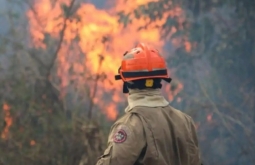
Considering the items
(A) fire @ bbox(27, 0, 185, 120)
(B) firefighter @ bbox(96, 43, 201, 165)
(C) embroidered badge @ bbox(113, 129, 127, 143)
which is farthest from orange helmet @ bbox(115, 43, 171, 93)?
(A) fire @ bbox(27, 0, 185, 120)

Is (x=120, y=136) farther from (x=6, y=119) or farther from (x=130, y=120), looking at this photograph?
(x=6, y=119)

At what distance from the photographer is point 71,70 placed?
611cm

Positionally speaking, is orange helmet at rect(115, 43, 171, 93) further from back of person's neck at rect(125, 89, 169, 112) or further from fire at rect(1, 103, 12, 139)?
fire at rect(1, 103, 12, 139)

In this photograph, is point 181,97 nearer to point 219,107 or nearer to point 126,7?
point 219,107

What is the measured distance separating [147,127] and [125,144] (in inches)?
6.1

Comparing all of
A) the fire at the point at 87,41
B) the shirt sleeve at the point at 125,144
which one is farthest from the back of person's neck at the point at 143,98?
the fire at the point at 87,41

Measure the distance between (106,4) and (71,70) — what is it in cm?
92

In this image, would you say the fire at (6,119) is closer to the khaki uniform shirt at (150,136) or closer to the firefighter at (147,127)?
the firefighter at (147,127)

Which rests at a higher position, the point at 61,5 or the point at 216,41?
the point at 61,5

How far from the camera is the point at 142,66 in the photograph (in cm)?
266

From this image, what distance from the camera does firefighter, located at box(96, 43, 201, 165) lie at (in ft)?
8.30

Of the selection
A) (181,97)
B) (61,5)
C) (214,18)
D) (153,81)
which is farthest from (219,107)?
(153,81)

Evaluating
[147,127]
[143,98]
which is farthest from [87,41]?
[147,127]

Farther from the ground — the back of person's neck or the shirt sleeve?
the back of person's neck
